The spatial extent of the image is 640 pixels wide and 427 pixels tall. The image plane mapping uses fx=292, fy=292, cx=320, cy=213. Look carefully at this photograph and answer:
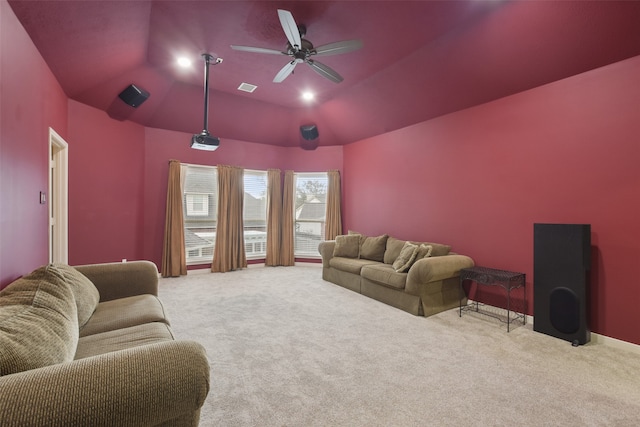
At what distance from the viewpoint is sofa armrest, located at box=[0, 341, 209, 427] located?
0.90 metres

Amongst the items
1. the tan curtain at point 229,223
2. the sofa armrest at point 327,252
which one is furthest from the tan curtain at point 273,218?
the sofa armrest at point 327,252

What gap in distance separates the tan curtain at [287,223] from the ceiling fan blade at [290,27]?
12.7 feet

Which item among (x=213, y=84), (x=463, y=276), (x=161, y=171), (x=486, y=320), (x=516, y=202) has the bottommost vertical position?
(x=486, y=320)

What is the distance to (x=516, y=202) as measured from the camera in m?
3.61

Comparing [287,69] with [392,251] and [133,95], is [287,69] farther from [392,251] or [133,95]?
[392,251]

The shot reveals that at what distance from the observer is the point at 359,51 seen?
3.67m

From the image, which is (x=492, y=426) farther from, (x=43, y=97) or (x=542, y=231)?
(x=43, y=97)

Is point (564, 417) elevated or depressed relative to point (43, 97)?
depressed

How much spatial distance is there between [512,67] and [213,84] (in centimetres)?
421

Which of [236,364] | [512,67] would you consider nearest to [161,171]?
[236,364]

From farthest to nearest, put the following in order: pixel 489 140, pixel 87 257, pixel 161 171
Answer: pixel 161 171 < pixel 87 257 < pixel 489 140

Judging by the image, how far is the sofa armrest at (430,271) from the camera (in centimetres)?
352

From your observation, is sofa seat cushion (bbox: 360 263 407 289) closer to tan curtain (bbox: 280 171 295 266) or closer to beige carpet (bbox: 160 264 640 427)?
beige carpet (bbox: 160 264 640 427)

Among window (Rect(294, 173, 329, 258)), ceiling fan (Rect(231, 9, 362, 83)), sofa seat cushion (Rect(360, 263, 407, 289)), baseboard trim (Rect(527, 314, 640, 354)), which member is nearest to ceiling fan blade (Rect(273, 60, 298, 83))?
ceiling fan (Rect(231, 9, 362, 83))
